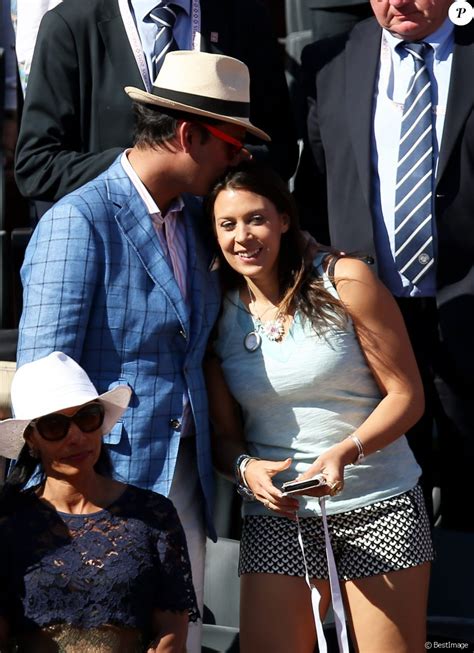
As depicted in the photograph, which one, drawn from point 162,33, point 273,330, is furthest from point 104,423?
point 162,33

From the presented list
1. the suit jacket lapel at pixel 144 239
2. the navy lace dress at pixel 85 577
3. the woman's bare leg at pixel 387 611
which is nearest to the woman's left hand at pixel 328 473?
the woman's bare leg at pixel 387 611

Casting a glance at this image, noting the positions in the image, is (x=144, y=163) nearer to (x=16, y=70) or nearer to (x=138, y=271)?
(x=138, y=271)

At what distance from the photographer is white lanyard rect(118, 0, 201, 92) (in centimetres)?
407

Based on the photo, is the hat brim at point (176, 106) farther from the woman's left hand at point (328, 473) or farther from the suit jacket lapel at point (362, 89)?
the woman's left hand at point (328, 473)

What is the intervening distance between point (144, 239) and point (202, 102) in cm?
38

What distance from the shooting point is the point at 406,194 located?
4125mm

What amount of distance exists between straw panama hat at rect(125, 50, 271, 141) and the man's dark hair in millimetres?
17

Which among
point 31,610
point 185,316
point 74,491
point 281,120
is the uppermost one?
point 281,120

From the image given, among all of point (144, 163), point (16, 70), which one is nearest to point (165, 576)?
point (144, 163)

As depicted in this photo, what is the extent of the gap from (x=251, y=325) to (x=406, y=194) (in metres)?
0.86

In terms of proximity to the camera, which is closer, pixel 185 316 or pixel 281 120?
pixel 185 316

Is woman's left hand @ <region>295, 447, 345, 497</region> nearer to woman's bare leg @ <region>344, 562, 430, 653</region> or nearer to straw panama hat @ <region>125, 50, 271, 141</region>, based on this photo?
woman's bare leg @ <region>344, 562, 430, 653</region>

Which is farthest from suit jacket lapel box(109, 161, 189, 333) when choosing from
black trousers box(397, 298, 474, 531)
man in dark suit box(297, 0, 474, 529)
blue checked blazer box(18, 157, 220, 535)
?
black trousers box(397, 298, 474, 531)

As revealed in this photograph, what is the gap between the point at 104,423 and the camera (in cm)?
320
